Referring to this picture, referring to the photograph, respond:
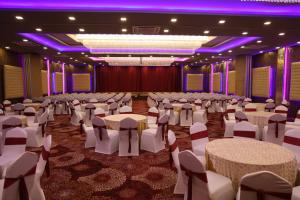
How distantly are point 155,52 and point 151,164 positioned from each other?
8.59 m

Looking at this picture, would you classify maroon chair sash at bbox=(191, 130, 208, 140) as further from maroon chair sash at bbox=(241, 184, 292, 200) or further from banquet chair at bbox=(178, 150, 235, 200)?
maroon chair sash at bbox=(241, 184, 292, 200)

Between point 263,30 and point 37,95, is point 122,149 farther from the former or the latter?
point 37,95

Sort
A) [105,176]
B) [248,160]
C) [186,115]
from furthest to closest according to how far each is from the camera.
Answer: [186,115] < [105,176] < [248,160]

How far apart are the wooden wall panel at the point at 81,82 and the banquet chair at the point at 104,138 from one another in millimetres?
15541

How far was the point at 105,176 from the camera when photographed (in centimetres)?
389

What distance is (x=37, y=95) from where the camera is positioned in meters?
11.6

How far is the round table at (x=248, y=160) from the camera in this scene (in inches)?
98.9

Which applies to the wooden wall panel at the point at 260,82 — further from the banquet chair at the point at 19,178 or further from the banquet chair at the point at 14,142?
the banquet chair at the point at 19,178

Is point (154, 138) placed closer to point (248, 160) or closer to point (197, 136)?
point (197, 136)

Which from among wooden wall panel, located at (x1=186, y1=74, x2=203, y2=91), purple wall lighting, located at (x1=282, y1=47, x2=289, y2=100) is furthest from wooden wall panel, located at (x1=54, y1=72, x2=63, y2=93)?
purple wall lighting, located at (x1=282, y1=47, x2=289, y2=100)

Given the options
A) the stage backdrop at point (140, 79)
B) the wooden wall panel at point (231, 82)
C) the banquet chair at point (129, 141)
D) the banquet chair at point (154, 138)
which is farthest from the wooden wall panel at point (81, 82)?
the banquet chair at point (129, 141)

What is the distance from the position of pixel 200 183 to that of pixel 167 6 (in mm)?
3971

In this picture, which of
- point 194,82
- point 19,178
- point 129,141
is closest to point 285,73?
point 129,141

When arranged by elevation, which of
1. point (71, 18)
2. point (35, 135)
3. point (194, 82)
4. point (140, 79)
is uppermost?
point (71, 18)
